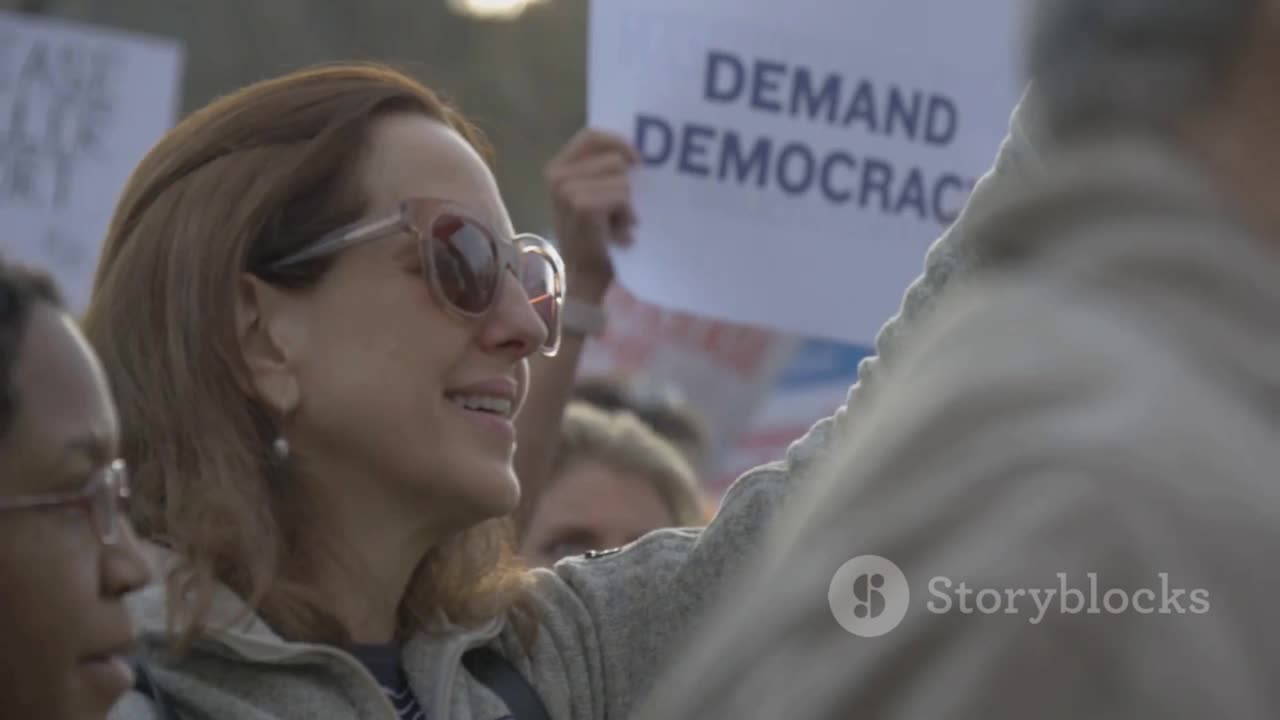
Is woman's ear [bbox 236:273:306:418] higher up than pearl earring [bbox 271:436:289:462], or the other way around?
woman's ear [bbox 236:273:306:418]

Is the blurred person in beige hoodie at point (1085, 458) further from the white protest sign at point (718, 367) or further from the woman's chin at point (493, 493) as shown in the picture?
the white protest sign at point (718, 367)

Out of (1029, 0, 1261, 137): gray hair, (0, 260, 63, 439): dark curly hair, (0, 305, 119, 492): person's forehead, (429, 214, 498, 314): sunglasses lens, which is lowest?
(429, 214, 498, 314): sunglasses lens

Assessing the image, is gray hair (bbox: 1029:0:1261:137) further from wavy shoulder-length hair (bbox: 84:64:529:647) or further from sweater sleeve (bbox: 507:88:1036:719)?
wavy shoulder-length hair (bbox: 84:64:529:647)

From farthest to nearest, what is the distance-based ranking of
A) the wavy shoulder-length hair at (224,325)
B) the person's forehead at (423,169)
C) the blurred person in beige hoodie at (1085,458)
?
the person's forehead at (423,169) → the wavy shoulder-length hair at (224,325) → the blurred person in beige hoodie at (1085,458)

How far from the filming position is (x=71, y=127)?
568 centimetres

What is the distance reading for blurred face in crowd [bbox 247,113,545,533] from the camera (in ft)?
7.40

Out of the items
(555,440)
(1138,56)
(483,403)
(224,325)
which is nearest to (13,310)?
(224,325)

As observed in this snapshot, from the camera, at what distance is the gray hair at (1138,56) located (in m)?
0.99

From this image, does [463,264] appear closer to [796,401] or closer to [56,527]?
[56,527]

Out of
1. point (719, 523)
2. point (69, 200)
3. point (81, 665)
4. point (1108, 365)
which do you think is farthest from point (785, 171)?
point (1108, 365)

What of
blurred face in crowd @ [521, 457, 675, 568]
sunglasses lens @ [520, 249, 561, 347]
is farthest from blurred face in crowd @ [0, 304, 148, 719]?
blurred face in crowd @ [521, 457, 675, 568]

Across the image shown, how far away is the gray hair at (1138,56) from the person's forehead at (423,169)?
143 cm

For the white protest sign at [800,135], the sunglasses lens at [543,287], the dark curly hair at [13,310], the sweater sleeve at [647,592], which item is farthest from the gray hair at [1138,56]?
the white protest sign at [800,135]

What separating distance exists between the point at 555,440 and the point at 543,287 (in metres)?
0.61
